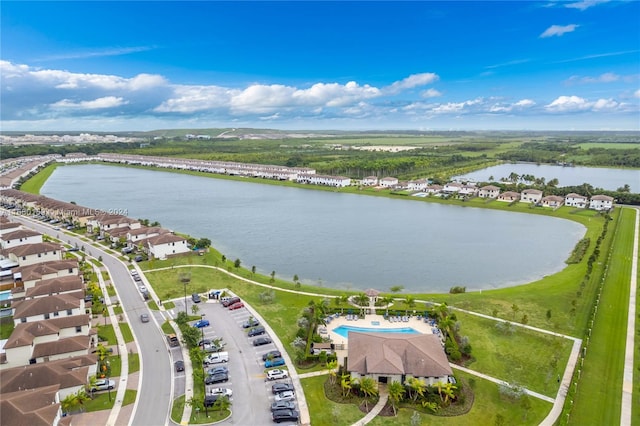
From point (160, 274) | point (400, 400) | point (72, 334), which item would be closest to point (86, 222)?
point (160, 274)

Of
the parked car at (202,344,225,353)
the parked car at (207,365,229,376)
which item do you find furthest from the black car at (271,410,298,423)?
the parked car at (202,344,225,353)

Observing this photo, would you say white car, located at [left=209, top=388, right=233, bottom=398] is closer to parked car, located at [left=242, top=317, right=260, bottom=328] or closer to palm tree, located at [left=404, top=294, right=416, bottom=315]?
parked car, located at [left=242, top=317, right=260, bottom=328]

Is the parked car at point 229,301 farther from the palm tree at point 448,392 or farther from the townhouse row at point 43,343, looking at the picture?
the palm tree at point 448,392

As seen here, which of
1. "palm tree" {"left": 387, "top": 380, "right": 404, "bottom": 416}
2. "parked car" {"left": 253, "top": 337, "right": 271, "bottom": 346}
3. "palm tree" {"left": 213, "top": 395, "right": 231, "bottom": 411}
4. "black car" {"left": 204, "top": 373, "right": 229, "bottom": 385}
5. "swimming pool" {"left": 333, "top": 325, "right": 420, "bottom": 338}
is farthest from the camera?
"swimming pool" {"left": 333, "top": 325, "right": 420, "bottom": 338}

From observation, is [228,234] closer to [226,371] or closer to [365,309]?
[365,309]

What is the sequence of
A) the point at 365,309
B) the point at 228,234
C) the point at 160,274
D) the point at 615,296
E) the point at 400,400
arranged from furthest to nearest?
the point at 228,234
the point at 160,274
the point at 615,296
the point at 365,309
the point at 400,400

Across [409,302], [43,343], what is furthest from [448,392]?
[43,343]

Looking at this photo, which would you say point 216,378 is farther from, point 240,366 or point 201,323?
point 201,323
